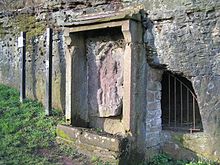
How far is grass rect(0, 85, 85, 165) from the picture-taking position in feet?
18.1

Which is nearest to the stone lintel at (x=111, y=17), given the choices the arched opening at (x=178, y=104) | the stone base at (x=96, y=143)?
the arched opening at (x=178, y=104)

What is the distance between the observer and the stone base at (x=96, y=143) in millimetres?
5262

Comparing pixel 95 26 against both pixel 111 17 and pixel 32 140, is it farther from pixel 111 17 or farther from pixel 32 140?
pixel 32 140

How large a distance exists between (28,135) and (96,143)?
150cm

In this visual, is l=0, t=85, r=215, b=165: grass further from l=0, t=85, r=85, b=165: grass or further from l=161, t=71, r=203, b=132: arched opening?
l=161, t=71, r=203, b=132: arched opening

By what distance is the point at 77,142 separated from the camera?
19.4 ft

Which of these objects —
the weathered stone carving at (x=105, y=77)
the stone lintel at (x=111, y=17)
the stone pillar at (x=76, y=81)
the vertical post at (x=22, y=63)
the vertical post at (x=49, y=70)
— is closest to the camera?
the stone lintel at (x=111, y=17)

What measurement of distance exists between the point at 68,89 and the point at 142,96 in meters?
1.56

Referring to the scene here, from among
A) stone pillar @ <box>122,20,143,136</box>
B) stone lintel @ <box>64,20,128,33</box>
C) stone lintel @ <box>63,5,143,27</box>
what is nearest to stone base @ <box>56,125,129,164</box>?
stone pillar @ <box>122,20,143,136</box>

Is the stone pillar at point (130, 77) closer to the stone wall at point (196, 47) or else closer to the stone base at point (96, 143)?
the stone base at point (96, 143)

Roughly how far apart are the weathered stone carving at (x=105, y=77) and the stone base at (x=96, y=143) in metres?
0.61

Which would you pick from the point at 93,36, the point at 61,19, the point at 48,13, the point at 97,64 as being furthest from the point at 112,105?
the point at 48,13

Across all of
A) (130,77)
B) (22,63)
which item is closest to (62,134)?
(130,77)

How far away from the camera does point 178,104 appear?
734cm
